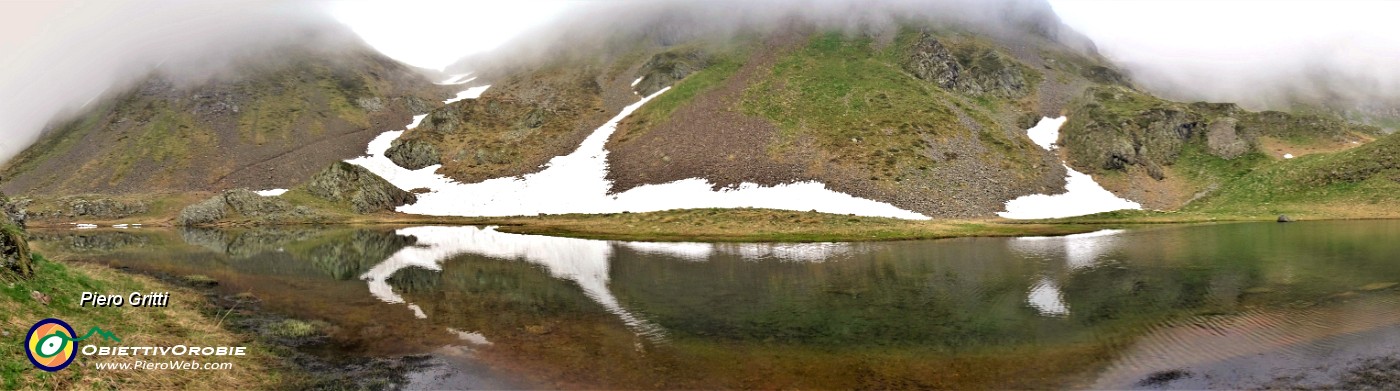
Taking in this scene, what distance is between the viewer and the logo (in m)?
12.1

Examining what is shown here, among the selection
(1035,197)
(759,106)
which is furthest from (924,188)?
(759,106)

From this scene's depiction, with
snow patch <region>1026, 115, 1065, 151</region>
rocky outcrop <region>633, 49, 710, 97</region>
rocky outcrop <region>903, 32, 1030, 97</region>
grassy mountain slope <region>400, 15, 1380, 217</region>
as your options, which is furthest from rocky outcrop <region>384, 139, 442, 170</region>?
snow patch <region>1026, 115, 1065, 151</region>

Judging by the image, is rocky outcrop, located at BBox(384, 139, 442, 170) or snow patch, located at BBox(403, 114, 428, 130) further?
snow patch, located at BBox(403, 114, 428, 130)

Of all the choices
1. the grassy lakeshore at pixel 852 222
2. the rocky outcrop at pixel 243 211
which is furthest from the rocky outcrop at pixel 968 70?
the rocky outcrop at pixel 243 211

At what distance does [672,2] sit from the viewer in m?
181

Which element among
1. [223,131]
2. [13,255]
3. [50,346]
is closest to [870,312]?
[50,346]

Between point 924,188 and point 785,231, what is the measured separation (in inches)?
1018

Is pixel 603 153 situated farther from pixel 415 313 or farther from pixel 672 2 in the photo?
pixel 672 2

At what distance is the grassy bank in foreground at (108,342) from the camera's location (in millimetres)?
11836

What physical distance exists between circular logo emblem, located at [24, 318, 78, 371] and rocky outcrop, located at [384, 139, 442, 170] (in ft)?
364

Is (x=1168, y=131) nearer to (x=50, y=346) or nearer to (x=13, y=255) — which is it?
(x=50, y=346)

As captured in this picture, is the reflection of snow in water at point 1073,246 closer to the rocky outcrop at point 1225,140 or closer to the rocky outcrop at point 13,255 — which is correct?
the rocky outcrop at point 13,255

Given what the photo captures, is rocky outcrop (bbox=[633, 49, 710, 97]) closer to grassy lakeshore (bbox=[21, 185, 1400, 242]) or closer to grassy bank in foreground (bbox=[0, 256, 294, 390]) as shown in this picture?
grassy lakeshore (bbox=[21, 185, 1400, 242])

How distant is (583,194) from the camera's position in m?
89.8
